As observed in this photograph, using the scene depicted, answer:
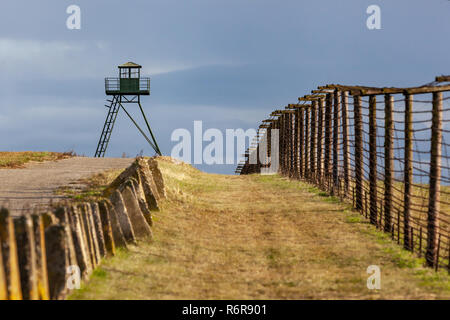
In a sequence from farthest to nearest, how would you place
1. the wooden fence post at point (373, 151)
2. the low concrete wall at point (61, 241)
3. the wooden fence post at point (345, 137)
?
1. the wooden fence post at point (345, 137)
2. the wooden fence post at point (373, 151)
3. the low concrete wall at point (61, 241)

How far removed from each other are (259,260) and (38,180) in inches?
410

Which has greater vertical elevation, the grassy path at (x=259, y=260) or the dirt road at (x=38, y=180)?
the dirt road at (x=38, y=180)

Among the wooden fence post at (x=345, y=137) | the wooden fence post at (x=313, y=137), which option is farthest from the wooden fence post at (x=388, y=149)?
the wooden fence post at (x=313, y=137)

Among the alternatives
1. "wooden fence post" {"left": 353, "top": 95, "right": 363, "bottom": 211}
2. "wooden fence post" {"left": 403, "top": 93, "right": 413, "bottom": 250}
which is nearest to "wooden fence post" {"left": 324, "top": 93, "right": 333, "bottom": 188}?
"wooden fence post" {"left": 353, "top": 95, "right": 363, "bottom": 211}

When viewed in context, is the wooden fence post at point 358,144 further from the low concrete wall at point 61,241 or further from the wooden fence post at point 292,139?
the wooden fence post at point 292,139

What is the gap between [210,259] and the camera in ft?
35.0

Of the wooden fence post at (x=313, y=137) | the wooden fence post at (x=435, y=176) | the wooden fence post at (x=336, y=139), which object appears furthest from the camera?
the wooden fence post at (x=313, y=137)

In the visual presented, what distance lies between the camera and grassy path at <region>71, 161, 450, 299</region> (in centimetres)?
855

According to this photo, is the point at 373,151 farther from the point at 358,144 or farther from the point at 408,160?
the point at 408,160

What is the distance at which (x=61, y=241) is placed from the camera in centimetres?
745

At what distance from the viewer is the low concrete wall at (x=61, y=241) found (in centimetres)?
636

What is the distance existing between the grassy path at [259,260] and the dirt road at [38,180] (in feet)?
10.5

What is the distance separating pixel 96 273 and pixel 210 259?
243 centimetres

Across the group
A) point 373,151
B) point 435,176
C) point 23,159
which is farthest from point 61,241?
point 23,159
